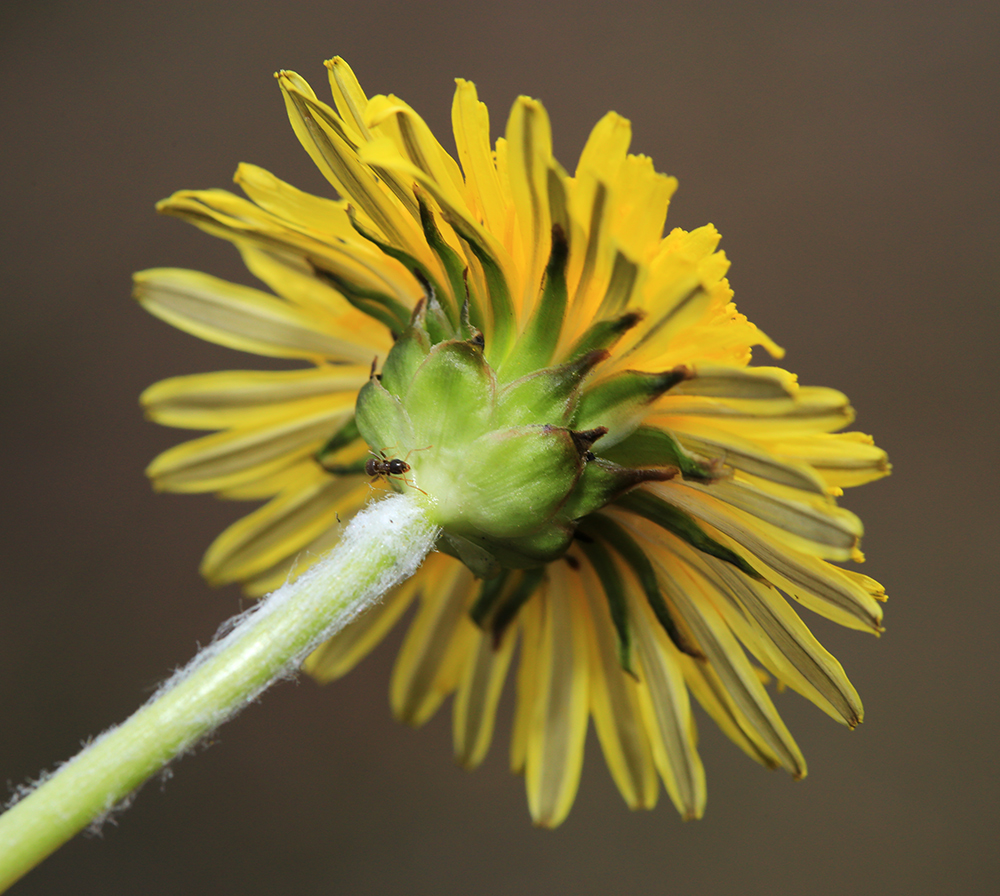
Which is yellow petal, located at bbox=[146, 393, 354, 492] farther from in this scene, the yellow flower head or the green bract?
the green bract

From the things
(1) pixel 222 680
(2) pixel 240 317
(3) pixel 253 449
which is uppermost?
(2) pixel 240 317

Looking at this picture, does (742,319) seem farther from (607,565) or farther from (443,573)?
(443,573)

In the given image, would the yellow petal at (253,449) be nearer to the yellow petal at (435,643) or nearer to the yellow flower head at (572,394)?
the yellow flower head at (572,394)

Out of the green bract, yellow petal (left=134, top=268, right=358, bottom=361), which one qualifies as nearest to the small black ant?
the green bract

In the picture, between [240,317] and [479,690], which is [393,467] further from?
[479,690]

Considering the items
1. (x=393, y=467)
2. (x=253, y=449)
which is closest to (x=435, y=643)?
(x=253, y=449)

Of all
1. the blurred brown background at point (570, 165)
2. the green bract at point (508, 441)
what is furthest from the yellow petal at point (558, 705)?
the blurred brown background at point (570, 165)

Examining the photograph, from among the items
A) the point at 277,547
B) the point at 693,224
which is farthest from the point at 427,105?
the point at 277,547
